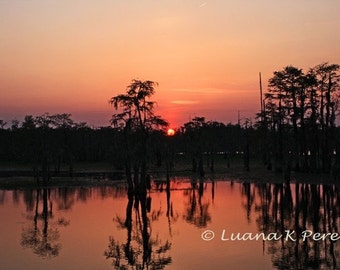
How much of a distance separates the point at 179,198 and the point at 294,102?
25992 millimetres

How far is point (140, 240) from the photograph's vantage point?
2480cm

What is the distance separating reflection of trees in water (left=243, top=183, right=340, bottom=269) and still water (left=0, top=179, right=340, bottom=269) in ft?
0.14

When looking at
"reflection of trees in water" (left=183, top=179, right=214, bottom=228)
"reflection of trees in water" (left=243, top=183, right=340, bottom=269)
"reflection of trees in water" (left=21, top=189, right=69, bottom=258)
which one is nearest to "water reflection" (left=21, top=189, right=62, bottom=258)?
"reflection of trees in water" (left=21, top=189, right=69, bottom=258)

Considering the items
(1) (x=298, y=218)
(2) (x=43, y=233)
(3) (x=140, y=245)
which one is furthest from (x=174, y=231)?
(1) (x=298, y=218)

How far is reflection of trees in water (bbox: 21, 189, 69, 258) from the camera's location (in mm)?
22578

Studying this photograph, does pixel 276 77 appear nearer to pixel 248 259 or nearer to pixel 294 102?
pixel 294 102

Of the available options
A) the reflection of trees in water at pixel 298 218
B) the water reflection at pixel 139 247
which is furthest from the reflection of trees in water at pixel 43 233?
the reflection of trees in water at pixel 298 218

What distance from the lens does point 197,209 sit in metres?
36.3

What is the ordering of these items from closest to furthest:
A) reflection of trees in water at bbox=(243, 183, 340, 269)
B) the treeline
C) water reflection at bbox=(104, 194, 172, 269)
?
reflection of trees in water at bbox=(243, 183, 340, 269)
water reflection at bbox=(104, 194, 172, 269)
the treeline

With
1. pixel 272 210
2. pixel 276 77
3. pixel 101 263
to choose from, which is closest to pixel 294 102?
pixel 276 77

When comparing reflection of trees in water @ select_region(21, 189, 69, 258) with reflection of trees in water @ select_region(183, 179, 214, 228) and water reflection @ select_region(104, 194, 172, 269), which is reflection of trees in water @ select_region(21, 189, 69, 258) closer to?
water reflection @ select_region(104, 194, 172, 269)

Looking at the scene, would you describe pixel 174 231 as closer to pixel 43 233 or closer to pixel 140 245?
pixel 140 245

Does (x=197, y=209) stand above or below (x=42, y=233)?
above

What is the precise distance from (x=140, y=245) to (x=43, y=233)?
652cm
